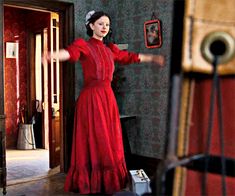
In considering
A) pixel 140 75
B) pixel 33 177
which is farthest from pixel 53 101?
pixel 140 75

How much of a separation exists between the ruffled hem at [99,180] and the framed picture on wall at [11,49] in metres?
3.56

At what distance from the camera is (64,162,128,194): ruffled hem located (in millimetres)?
3158

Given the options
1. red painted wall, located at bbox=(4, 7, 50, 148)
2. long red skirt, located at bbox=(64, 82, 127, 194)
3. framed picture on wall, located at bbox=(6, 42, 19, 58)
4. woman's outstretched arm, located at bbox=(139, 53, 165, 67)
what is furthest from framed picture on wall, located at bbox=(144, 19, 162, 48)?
framed picture on wall, located at bbox=(6, 42, 19, 58)

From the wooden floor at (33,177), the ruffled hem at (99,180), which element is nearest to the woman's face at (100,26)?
the ruffled hem at (99,180)

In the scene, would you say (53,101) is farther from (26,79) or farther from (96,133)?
(26,79)

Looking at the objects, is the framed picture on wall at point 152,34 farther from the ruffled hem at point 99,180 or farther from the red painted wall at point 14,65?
the red painted wall at point 14,65

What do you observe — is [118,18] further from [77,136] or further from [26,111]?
[26,111]

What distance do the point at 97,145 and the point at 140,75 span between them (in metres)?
1.21

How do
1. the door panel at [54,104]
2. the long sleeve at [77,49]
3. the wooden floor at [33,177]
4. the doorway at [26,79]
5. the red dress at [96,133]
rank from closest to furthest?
1. the long sleeve at [77,49]
2. the red dress at [96,133]
3. the wooden floor at [33,177]
4. the door panel at [54,104]
5. the doorway at [26,79]

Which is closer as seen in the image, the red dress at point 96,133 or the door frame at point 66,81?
the red dress at point 96,133

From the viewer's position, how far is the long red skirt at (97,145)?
3.13 m

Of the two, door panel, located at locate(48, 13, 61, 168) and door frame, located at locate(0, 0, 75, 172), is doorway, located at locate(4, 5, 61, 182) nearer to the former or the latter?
door panel, located at locate(48, 13, 61, 168)

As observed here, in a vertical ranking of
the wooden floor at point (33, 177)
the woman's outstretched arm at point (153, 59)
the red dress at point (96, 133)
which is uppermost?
the woman's outstretched arm at point (153, 59)

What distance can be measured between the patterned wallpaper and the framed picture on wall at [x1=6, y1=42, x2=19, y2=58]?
8.24ft
